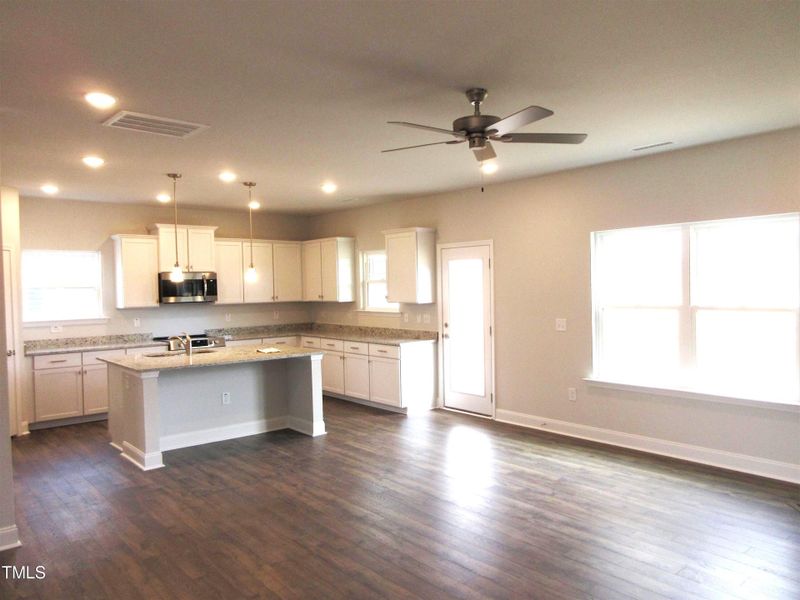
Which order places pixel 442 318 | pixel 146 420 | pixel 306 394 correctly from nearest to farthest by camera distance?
pixel 146 420 < pixel 306 394 < pixel 442 318

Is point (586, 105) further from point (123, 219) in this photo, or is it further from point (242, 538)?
point (123, 219)

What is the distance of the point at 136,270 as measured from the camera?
7.13 m

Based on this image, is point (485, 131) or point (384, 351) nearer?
point (485, 131)

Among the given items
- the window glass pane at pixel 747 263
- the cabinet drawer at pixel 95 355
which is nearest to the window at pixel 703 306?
the window glass pane at pixel 747 263

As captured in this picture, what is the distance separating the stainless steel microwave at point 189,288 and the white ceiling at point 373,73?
8.45 ft

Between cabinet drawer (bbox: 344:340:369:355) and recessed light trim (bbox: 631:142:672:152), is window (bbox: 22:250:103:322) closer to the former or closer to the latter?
cabinet drawer (bbox: 344:340:369:355)

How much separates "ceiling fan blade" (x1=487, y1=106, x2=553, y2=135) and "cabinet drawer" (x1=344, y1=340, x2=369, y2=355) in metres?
4.35

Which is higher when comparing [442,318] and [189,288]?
[189,288]

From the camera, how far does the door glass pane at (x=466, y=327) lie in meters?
6.59

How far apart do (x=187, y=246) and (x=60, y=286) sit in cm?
157

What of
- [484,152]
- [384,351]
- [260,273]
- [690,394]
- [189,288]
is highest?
[484,152]

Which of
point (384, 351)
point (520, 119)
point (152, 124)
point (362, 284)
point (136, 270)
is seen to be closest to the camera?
point (520, 119)

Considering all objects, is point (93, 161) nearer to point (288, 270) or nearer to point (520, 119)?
point (520, 119)

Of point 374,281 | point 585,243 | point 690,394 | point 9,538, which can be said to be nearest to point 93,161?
point 9,538
